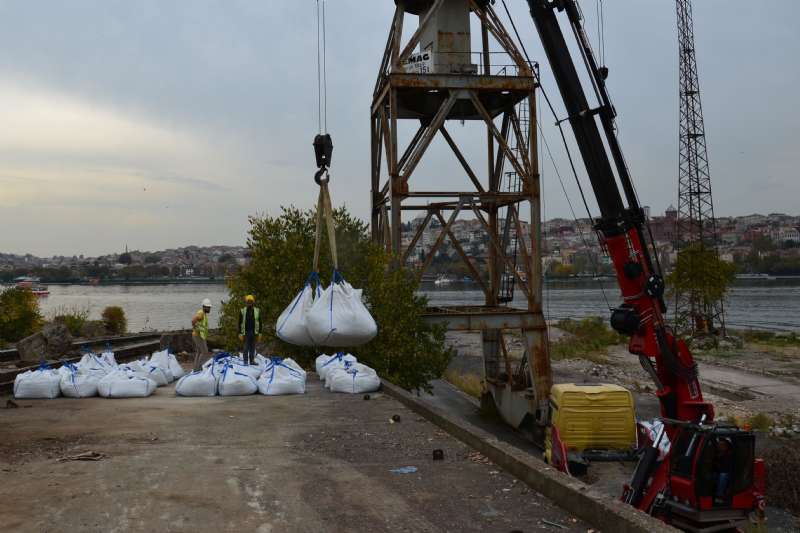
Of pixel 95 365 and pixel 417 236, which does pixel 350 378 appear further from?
pixel 417 236

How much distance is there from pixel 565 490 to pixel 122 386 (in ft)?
33.3

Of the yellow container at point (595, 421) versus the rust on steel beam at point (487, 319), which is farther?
the rust on steel beam at point (487, 319)

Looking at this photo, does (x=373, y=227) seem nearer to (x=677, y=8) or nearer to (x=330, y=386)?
(x=330, y=386)

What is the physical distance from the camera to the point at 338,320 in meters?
14.0

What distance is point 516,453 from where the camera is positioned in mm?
8977

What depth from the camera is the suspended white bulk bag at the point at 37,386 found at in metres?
14.6

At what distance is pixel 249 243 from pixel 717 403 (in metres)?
17.3

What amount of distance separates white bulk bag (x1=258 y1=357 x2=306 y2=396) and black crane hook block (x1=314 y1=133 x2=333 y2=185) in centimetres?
385

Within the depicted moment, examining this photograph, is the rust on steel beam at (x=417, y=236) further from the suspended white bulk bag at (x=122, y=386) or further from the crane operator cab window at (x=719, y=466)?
the crane operator cab window at (x=719, y=466)

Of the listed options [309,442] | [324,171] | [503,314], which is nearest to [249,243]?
[503,314]

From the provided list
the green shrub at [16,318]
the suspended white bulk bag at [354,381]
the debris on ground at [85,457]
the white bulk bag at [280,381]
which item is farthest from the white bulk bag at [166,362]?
the green shrub at [16,318]

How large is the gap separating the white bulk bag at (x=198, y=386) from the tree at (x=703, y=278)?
42.8 metres

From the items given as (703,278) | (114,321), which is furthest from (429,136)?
(703,278)

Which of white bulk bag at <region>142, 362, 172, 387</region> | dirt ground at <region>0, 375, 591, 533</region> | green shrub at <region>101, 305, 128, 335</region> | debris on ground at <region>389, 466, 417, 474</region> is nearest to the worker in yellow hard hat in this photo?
white bulk bag at <region>142, 362, 172, 387</region>
